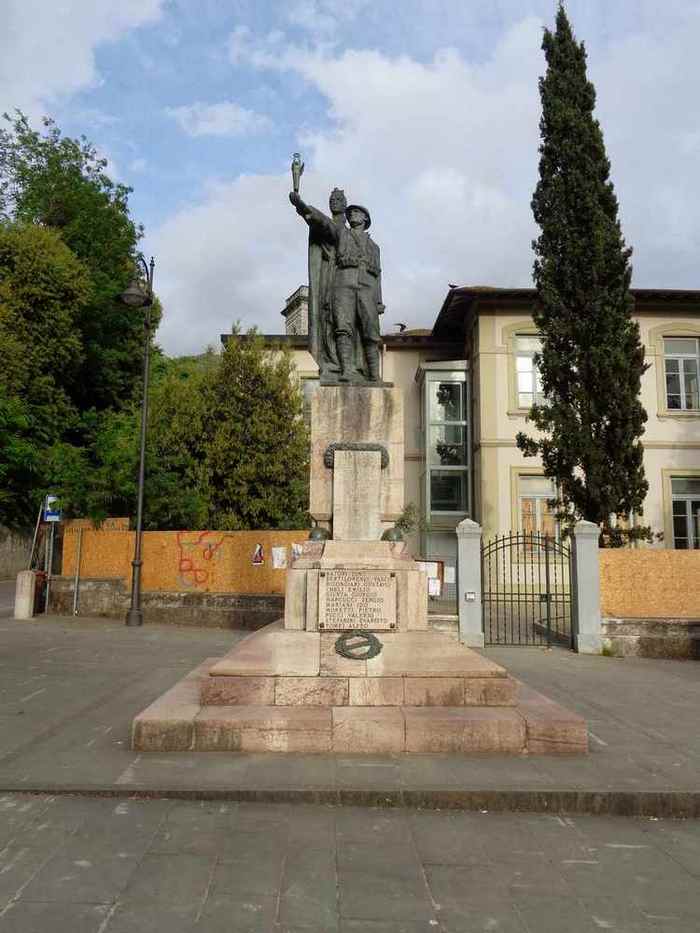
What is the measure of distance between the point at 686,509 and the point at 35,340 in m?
23.8

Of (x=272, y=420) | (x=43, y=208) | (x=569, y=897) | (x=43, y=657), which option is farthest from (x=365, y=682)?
(x=43, y=208)

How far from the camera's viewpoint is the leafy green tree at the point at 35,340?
80.3 ft

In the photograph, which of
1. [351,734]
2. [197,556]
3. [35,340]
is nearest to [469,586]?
[197,556]

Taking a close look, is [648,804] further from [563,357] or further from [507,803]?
[563,357]

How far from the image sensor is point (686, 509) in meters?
22.4

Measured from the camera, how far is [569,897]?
126 inches

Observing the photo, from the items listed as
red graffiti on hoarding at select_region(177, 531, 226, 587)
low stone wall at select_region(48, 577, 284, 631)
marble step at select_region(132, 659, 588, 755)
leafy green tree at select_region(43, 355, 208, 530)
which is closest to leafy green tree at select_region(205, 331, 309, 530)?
leafy green tree at select_region(43, 355, 208, 530)

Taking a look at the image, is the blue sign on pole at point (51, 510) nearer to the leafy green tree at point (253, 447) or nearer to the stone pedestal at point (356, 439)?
the leafy green tree at point (253, 447)

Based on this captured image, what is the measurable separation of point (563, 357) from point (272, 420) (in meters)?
8.42

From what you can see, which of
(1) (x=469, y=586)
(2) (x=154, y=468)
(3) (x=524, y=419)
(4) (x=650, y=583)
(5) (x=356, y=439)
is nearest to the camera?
(5) (x=356, y=439)

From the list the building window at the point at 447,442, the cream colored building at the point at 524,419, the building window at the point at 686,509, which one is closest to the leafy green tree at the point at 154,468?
the cream colored building at the point at 524,419

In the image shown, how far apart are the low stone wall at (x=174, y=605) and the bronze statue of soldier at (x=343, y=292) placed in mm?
8011

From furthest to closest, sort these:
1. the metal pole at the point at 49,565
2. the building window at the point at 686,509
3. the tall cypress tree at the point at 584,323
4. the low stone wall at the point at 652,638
Result: 1. the building window at the point at 686,509
2. the tall cypress tree at the point at 584,323
3. the metal pole at the point at 49,565
4. the low stone wall at the point at 652,638

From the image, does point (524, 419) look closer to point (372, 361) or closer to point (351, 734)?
point (372, 361)
